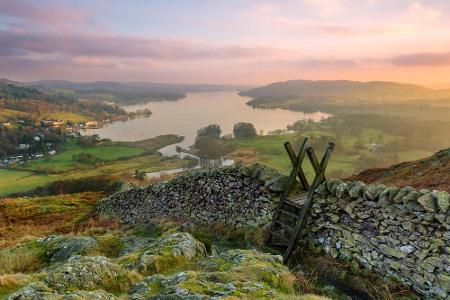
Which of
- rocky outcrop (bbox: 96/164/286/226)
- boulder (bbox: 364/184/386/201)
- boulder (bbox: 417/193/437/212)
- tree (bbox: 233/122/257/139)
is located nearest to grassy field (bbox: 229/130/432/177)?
tree (bbox: 233/122/257/139)

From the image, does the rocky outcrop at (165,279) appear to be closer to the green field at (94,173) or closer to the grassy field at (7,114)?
the green field at (94,173)

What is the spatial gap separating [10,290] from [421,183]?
14.6 m

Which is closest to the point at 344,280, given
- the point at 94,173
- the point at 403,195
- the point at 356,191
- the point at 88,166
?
the point at 356,191

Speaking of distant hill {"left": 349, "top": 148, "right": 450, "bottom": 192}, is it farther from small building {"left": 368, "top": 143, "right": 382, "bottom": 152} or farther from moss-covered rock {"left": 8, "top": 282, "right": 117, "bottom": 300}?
small building {"left": 368, "top": 143, "right": 382, "bottom": 152}

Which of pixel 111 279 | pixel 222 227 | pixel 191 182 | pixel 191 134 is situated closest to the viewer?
pixel 111 279

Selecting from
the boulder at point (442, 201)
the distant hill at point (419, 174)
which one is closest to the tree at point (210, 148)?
the distant hill at point (419, 174)

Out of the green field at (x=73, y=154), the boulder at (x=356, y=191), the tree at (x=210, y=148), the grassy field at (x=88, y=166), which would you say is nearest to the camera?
the boulder at (x=356, y=191)

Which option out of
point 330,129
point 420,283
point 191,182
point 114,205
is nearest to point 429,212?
point 420,283

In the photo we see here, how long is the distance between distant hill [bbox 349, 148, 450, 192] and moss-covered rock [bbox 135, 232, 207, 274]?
31.1 feet

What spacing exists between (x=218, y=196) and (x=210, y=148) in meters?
100

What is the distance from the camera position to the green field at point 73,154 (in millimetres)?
95500

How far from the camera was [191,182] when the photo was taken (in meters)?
17.1

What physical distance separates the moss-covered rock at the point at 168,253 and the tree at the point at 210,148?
101 metres

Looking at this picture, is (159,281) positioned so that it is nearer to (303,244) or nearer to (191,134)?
(303,244)
